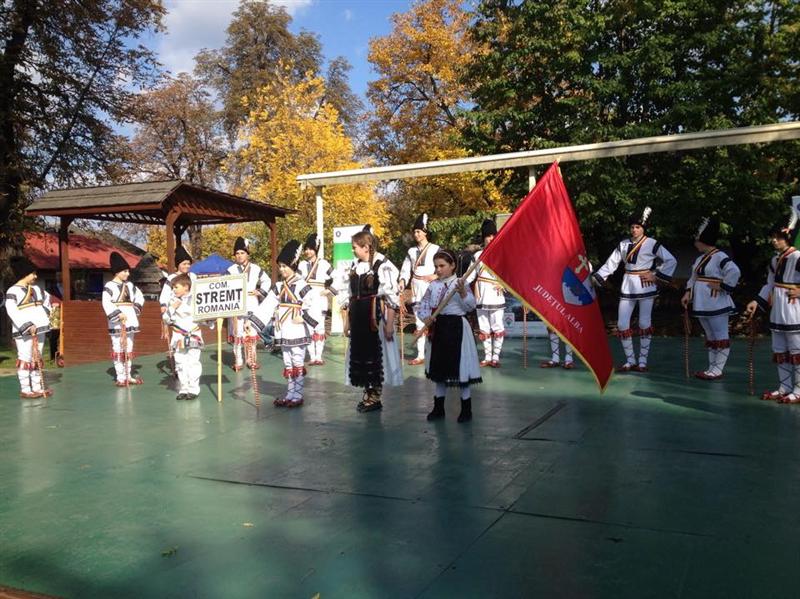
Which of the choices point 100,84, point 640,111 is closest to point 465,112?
point 640,111

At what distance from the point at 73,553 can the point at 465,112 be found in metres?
16.9

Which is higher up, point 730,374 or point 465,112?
point 465,112

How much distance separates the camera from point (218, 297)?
8.53 metres

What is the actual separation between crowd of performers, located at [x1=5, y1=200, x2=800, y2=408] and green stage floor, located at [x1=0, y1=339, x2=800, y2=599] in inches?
24.1

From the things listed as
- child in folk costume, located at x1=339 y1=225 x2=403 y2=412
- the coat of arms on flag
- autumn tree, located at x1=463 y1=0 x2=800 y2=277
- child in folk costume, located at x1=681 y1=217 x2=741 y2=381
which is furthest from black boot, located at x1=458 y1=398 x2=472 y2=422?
autumn tree, located at x1=463 y1=0 x2=800 y2=277

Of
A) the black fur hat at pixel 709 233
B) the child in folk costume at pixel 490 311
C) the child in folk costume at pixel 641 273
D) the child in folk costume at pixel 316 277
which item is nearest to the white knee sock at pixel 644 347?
the child in folk costume at pixel 641 273

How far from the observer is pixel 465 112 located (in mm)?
19047

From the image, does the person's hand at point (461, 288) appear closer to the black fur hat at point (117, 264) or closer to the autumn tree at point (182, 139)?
the black fur hat at point (117, 264)

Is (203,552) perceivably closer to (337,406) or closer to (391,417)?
(391,417)

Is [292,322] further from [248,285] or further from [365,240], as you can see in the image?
[248,285]

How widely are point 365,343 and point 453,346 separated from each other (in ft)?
3.78

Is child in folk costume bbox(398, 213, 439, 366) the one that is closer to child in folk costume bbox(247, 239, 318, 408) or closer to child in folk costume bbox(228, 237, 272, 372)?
child in folk costume bbox(228, 237, 272, 372)

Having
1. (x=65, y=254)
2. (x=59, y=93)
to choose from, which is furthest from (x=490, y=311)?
(x=59, y=93)

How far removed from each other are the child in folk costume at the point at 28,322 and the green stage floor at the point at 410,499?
125 centimetres
